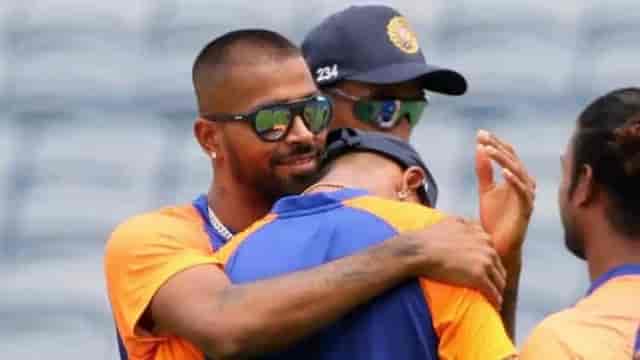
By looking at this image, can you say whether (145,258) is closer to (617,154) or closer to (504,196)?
(504,196)

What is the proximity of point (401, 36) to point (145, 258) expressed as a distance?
2.43 feet

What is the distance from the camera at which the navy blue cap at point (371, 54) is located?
3867mm

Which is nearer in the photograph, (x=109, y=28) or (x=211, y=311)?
(x=211, y=311)

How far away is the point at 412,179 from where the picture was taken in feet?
10.8

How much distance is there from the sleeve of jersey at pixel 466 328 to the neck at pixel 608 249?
24 centimetres

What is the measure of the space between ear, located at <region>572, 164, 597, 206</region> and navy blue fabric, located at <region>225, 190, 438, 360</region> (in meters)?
0.32

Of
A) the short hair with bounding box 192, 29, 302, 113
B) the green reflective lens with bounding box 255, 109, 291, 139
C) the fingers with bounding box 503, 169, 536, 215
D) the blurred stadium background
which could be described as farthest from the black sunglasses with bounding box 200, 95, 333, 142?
the blurred stadium background

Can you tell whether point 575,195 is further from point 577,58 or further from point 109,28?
point 109,28

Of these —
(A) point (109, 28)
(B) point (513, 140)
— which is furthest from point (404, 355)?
(A) point (109, 28)

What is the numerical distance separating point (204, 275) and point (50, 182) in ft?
9.28

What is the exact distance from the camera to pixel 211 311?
10.8 feet

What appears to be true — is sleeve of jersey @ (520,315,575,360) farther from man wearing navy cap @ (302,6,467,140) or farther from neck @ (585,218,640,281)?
man wearing navy cap @ (302,6,467,140)

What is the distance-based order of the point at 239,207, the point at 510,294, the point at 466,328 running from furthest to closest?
the point at 239,207 → the point at 510,294 → the point at 466,328

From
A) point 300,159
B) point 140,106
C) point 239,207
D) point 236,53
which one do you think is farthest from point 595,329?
point 140,106
